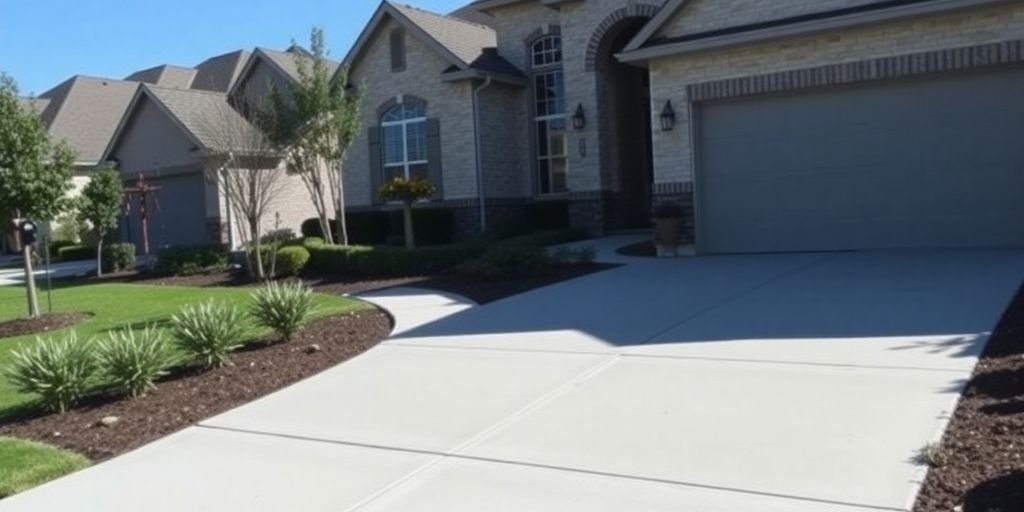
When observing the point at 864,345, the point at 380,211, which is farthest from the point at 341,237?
the point at 864,345

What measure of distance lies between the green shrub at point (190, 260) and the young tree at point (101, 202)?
2.09 m

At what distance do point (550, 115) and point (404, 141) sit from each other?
12.9 feet

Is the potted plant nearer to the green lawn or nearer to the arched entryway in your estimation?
the green lawn

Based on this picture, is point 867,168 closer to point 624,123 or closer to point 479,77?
point 624,123

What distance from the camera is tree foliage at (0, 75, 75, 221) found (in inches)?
552

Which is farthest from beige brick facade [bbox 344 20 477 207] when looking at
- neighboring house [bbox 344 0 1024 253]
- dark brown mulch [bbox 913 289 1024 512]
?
dark brown mulch [bbox 913 289 1024 512]

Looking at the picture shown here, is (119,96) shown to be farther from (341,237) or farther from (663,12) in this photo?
(663,12)

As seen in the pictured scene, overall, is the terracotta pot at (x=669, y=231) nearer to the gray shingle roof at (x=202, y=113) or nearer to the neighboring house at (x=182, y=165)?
the gray shingle roof at (x=202, y=113)

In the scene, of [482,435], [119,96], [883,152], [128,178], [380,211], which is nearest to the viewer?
[482,435]

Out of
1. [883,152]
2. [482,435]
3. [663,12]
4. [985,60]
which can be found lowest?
[482,435]

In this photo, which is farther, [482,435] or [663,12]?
[663,12]

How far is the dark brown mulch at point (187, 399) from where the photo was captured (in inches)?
274

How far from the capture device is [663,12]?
596 inches

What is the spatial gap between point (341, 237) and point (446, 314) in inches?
400
